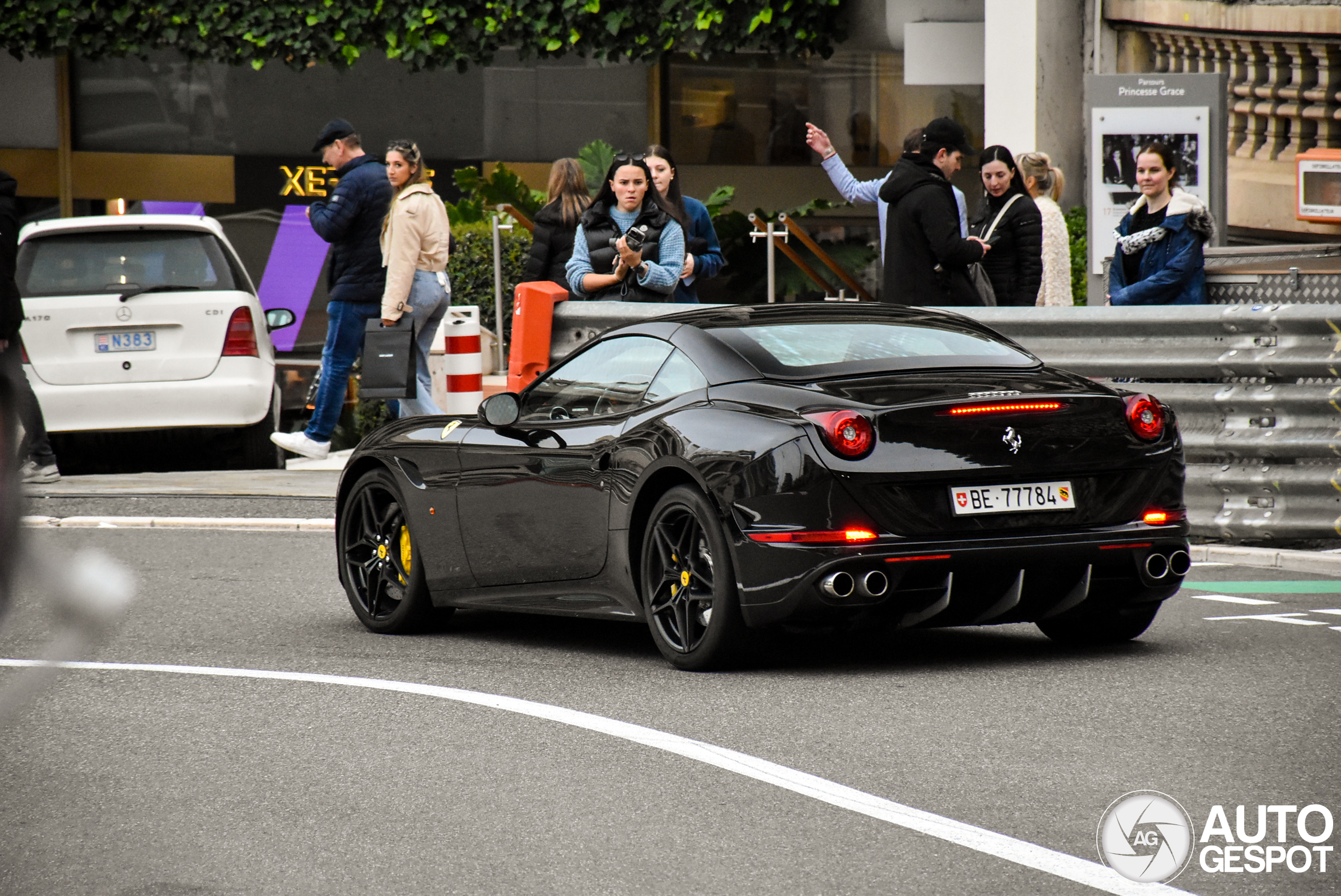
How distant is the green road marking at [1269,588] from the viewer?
360 inches

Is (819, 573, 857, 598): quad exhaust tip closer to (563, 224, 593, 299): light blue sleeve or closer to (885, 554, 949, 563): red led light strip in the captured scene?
(885, 554, 949, 563): red led light strip

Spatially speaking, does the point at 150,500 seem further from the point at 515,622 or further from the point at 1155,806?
the point at 1155,806

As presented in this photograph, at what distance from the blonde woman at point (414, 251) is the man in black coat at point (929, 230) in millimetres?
3701

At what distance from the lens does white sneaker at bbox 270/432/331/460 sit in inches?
552

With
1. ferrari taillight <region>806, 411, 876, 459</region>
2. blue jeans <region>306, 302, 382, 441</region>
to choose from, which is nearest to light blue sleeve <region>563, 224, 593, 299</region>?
blue jeans <region>306, 302, 382, 441</region>

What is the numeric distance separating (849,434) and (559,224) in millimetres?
6409

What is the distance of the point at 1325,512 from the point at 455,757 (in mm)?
5552

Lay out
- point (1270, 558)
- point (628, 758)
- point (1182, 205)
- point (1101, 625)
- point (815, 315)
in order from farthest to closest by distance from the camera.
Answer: point (1182, 205)
point (1270, 558)
point (815, 315)
point (1101, 625)
point (628, 758)

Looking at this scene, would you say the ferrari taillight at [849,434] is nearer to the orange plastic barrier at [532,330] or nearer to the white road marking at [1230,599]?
the white road marking at [1230,599]

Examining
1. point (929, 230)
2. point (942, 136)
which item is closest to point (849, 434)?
point (929, 230)

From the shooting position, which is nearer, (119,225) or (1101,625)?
(1101,625)

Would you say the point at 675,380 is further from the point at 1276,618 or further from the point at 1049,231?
the point at 1049,231

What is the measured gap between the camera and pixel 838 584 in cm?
687

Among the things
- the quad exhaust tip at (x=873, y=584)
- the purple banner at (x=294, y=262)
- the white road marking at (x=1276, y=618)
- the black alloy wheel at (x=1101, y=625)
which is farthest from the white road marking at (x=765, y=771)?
the purple banner at (x=294, y=262)
